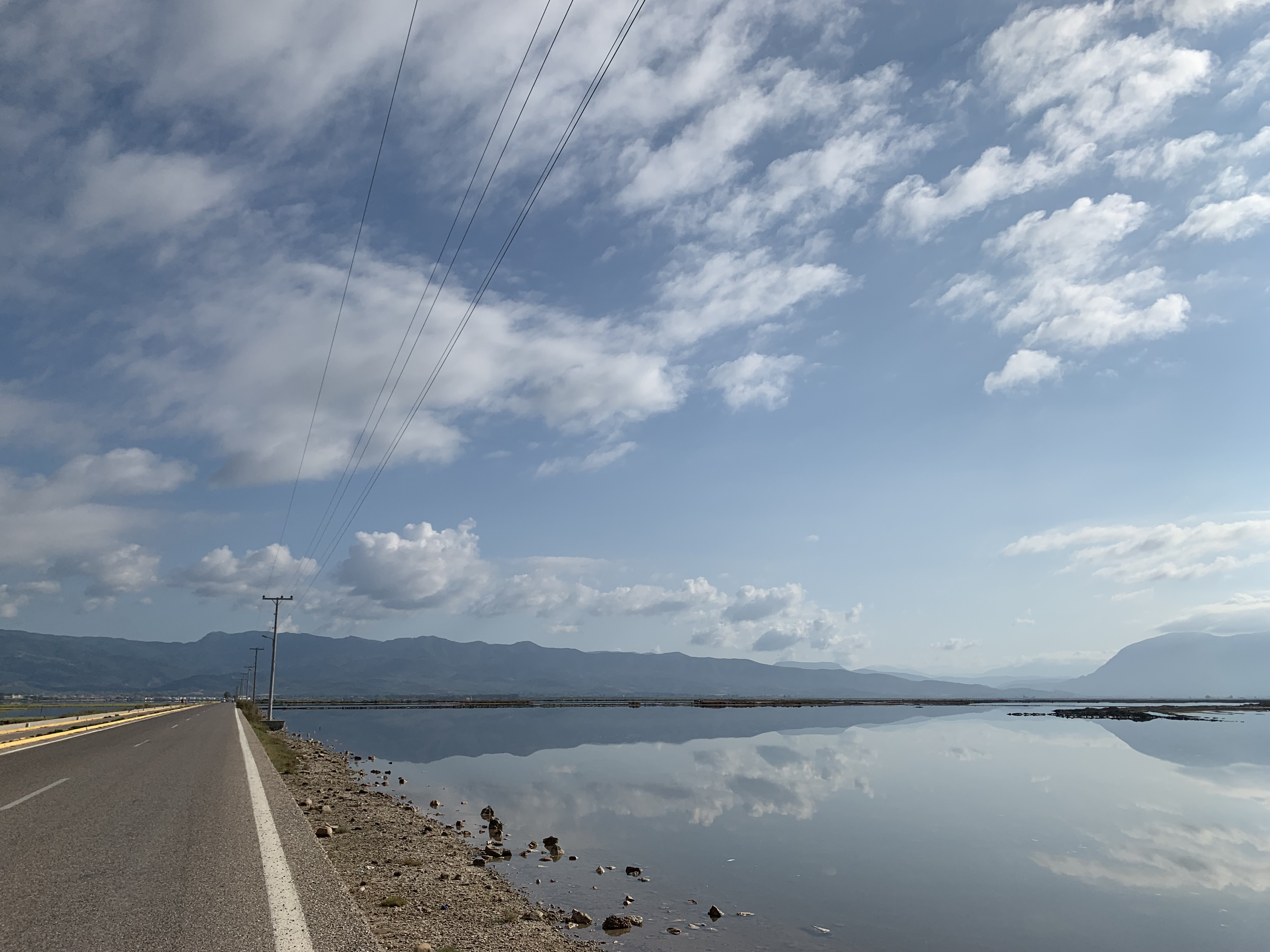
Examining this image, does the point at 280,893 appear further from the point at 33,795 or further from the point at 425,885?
the point at 33,795

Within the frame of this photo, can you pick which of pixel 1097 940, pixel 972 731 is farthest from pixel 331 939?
pixel 972 731

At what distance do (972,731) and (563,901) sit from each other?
→ 7057 centimetres

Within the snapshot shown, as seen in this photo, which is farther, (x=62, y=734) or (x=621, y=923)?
→ (x=62, y=734)

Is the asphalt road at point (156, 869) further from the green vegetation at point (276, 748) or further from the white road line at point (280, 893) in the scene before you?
the green vegetation at point (276, 748)

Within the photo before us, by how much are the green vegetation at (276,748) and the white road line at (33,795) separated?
8235 mm

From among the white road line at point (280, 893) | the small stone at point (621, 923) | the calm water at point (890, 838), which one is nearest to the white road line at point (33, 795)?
the white road line at point (280, 893)

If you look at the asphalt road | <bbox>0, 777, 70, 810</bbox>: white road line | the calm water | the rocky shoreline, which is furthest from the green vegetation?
the asphalt road

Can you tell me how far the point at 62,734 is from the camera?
40.7 m

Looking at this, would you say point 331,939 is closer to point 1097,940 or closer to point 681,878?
point 681,878

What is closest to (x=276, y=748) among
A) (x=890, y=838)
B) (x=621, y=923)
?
(x=890, y=838)

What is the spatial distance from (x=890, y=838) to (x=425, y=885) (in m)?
15.3

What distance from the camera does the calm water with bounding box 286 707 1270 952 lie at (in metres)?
14.5

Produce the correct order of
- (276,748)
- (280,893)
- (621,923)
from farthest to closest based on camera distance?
(276,748)
(621,923)
(280,893)

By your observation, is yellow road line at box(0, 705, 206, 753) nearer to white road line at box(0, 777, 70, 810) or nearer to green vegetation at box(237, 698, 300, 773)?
green vegetation at box(237, 698, 300, 773)
